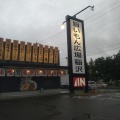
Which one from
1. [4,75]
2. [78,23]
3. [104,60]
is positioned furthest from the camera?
[104,60]

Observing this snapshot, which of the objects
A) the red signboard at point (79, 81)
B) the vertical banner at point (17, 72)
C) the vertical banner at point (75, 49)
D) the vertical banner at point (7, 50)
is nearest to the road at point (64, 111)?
Result: the vertical banner at point (17, 72)

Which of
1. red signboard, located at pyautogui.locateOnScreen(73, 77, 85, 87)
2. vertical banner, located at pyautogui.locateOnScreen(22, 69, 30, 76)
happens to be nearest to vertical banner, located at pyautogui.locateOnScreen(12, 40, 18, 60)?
vertical banner, located at pyautogui.locateOnScreen(22, 69, 30, 76)

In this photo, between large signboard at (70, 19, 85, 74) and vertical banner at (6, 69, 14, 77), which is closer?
vertical banner at (6, 69, 14, 77)

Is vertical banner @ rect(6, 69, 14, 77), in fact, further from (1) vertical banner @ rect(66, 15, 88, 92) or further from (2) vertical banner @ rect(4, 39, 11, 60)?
(1) vertical banner @ rect(66, 15, 88, 92)

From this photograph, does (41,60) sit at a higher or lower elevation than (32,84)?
higher

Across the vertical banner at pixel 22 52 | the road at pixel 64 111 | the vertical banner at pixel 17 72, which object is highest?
the vertical banner at pixel 22 52

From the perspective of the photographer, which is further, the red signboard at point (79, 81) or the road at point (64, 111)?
the red signboard at point (79, 81)

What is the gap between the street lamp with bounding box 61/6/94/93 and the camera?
33031 mm

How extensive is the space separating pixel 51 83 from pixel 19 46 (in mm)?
8268

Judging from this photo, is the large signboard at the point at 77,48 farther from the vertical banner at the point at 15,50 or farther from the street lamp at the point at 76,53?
the vertical banner at the point at 15,50

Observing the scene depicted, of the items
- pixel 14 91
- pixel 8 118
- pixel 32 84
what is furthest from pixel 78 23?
pixel 8 118

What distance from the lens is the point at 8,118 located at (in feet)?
38.6

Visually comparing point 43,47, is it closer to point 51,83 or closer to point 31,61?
point 31,61

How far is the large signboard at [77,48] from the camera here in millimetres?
33438
